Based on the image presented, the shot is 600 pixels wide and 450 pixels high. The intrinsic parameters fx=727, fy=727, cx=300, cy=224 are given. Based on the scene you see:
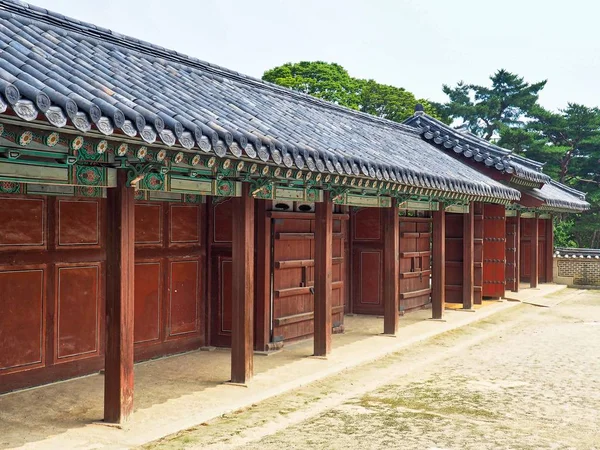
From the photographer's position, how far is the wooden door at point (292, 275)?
11.9 m

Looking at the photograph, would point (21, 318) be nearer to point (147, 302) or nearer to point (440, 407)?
point (147, 302)

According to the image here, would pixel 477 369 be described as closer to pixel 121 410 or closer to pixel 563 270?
pixel 121 410

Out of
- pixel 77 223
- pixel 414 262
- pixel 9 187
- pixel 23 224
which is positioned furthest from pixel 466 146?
pixel 9 187

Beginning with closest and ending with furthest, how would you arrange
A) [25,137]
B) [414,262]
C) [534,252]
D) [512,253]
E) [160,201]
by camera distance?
[25,137], [160,201], [414,262], [512,253], [534,252]

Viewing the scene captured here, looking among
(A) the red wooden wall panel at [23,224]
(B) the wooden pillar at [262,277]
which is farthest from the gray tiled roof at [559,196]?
(A) the red wooden wall panel at [23,224]

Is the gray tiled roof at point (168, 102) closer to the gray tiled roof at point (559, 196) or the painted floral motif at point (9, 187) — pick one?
the painted floral motif at point (9, 187)

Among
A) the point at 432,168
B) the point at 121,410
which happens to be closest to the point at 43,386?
the point at 121,410

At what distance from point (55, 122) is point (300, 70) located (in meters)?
41.5

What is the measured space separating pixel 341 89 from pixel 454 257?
28.9 m

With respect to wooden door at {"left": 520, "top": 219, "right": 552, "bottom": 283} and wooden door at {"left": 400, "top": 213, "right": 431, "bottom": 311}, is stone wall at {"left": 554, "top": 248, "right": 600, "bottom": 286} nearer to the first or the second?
wooden door at {"left": 520, "top": 219, "right": 552, "bottom": 283}

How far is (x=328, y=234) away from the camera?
1114 centimetres

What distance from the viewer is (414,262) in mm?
17453

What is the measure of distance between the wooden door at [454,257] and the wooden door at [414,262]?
50cm

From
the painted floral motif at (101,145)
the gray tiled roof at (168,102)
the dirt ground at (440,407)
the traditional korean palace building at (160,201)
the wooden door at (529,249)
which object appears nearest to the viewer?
the gray tiled roof at (168,102)
